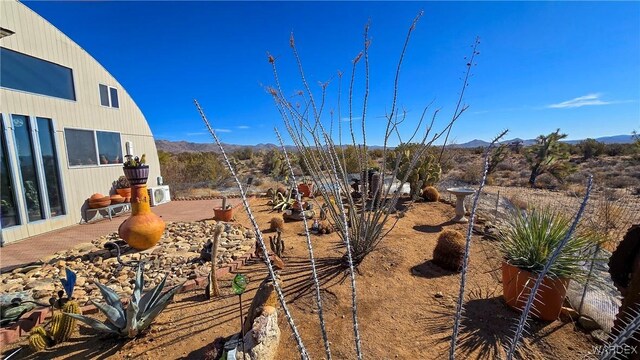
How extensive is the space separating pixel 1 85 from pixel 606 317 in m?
8.97

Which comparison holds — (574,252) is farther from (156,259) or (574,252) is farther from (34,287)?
(34,287)

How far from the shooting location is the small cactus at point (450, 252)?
3.35 meters

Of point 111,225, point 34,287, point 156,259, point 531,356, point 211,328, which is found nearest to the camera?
point 531,356

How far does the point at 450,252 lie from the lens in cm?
340

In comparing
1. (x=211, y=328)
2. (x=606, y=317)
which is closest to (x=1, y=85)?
(x=211, y=328)

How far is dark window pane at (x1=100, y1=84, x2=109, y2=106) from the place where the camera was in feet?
23.1

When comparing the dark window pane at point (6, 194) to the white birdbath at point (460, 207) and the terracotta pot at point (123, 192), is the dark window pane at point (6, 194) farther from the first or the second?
the white birdbath at point (460, 207)

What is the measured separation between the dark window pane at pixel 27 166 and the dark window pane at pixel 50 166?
0.19 m

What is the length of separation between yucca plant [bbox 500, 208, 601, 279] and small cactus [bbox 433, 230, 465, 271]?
2.06 feet

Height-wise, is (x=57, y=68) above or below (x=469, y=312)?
above

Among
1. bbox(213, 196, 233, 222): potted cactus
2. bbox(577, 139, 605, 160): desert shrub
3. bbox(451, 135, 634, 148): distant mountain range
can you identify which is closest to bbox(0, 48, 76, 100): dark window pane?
bbox(213, 196, 233, 222): potted cactus

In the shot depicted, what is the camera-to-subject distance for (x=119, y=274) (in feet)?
11.0

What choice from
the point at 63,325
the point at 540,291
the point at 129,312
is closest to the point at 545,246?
the point at 540,291

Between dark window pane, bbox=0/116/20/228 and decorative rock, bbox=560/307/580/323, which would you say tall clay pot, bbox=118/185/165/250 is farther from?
decorative rock, bbox=560/307/580/323
